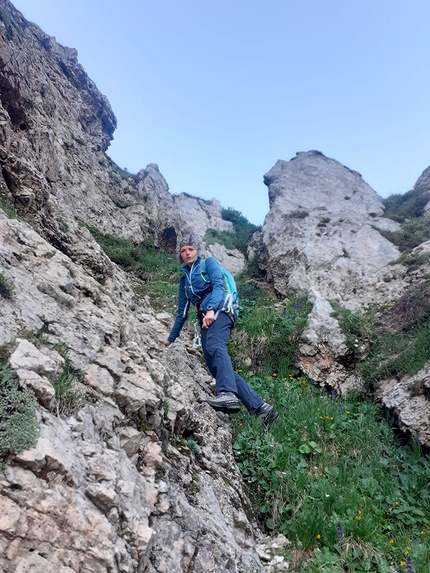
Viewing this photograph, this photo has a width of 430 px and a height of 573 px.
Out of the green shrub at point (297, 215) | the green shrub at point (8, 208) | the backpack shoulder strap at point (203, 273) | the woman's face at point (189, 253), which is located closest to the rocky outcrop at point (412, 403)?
the backpack shoulder strap at point (203, 273)

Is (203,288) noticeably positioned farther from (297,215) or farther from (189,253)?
(297,215)

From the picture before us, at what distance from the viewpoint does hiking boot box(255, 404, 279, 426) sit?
4.62 metres

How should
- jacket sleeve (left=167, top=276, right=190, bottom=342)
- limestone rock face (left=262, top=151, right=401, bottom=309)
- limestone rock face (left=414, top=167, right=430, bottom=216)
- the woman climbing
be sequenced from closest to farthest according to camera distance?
the woman climbing → jacket sleeve (left=167, top=276, right=190, bottom=342) → limestone rock face (left=262, top=151, right=401, bottom=309) → limestone rock face (left=414, top=167, right=430, bottom=216)

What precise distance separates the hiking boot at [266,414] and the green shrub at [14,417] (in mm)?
3148

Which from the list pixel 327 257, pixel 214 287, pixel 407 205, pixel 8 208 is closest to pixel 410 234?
pixel 327 257

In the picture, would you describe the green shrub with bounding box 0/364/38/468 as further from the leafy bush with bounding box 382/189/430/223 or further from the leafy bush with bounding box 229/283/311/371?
the leafy bush with bounding box 382/189/430/223

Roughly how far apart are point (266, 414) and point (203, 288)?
184cm

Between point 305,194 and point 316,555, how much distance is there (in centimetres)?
1446

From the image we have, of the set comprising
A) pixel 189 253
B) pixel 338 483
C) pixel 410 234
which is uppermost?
pixel 410 234

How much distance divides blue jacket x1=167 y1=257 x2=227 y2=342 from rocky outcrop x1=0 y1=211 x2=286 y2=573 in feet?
3.06

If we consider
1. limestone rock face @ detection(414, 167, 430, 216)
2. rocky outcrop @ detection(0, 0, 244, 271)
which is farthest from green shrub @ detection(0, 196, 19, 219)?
limestone rock face @ detection(414, 167, 430, 216)

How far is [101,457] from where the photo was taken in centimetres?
226

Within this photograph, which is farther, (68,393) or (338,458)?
(338,458)

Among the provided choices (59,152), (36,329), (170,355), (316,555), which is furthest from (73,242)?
(59,152)
